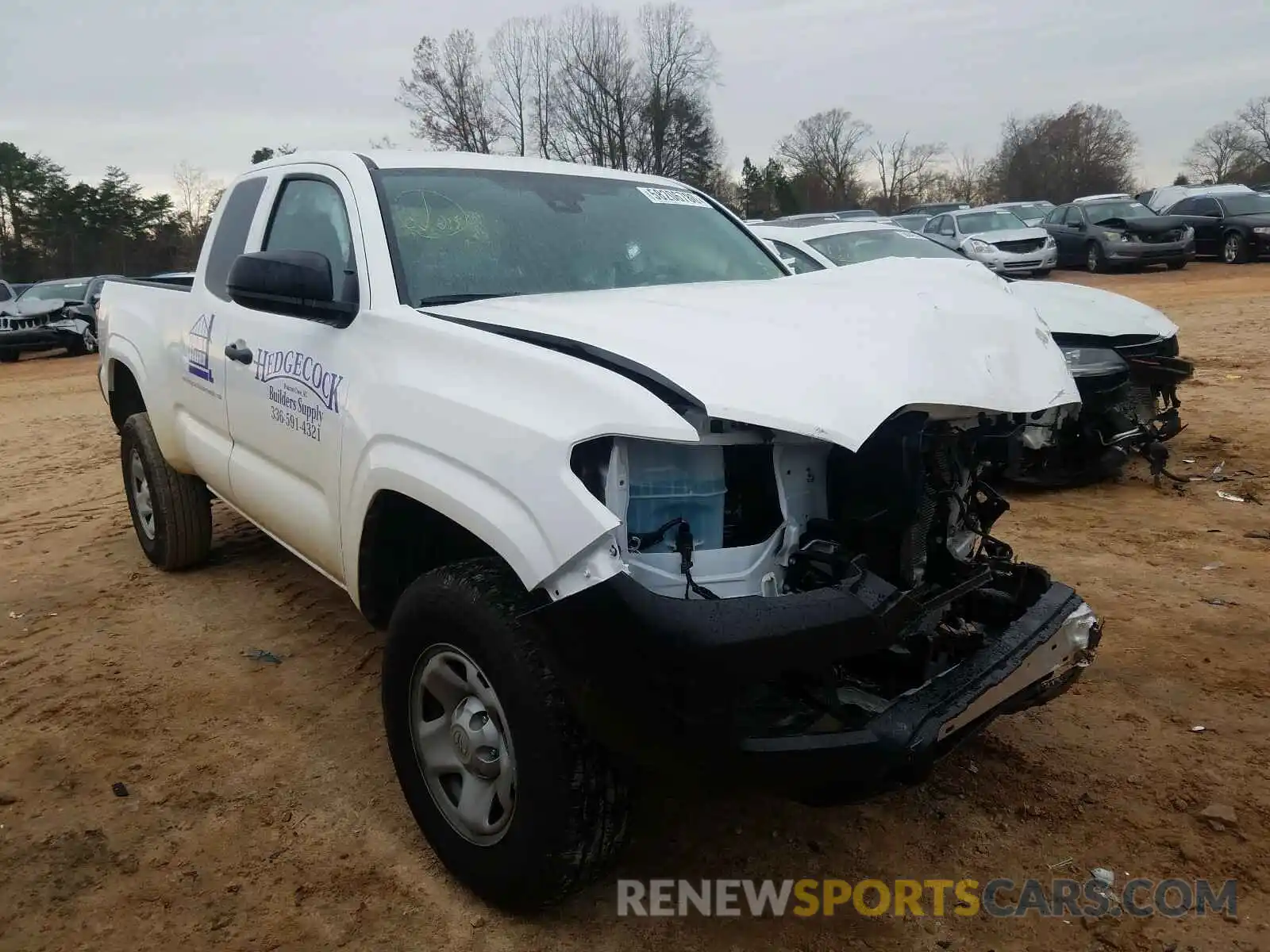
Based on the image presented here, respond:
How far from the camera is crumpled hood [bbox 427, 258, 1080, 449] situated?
2.18 meters

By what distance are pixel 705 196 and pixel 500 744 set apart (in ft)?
8.94

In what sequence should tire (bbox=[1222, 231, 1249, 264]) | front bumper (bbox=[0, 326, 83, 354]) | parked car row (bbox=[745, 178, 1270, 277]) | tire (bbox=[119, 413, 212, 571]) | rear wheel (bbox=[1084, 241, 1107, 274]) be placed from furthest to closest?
rear wheel (bbox=[1084, 241, 1107, 274])
tire (bbox=[1222, 231, 1249, 264])
front bumper (bbox=[0, 326, 83, 354])
parked car row (bbox=[745, 178, 1270, 277])
tire (bbox=[119, 413, 212, 571])

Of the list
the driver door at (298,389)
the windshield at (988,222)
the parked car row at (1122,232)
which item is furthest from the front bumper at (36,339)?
the driver door at (298,389)

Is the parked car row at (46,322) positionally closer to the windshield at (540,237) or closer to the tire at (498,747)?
the windshield at (540,237)

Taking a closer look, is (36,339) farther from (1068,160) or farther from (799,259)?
(1068,160)

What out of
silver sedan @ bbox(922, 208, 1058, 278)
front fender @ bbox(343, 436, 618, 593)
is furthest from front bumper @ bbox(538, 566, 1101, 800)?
silver sedan @ bbox(922, 208, 1058, 278)

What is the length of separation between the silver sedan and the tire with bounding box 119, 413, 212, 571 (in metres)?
15.5

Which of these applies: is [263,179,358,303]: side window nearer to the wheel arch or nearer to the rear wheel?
the wheel arch

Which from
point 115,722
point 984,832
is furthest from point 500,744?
point 115,722

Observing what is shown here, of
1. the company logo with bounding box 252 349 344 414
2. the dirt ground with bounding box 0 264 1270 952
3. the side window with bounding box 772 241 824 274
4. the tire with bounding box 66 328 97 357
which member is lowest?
the dirt ground with bounding box 0 264 1270 952

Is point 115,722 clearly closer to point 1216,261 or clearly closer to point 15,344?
point 15,344

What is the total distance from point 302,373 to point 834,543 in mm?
1838

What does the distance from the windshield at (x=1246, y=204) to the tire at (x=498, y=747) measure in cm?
2358

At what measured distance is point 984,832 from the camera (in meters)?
2.82
